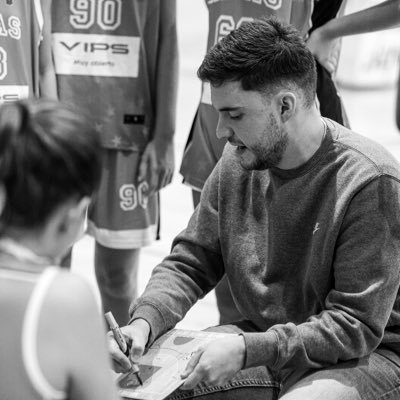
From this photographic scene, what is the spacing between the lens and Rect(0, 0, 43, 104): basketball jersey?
2.40 meters

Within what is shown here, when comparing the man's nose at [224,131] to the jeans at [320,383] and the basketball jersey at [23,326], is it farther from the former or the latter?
the basketball jersey at [23,326]

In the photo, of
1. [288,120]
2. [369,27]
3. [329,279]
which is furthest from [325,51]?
[329,279]

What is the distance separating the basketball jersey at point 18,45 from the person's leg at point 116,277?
626 millimetres

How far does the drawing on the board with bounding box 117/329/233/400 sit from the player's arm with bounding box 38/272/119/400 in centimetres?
55

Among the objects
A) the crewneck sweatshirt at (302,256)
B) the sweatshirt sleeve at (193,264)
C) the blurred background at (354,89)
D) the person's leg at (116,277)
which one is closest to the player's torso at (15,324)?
the crewneck sweatshirt at (302,256)

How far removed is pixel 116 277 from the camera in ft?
9.39

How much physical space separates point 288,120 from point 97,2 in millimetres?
921

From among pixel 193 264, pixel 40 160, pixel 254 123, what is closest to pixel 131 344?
pixel 193 264

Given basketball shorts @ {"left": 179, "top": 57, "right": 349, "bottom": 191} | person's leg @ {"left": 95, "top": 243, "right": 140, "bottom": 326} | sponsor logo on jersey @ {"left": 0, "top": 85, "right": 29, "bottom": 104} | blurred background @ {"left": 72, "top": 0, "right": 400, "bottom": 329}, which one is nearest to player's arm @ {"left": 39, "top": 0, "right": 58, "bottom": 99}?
sponsor logo on jersey @ {"left": 0, "top": 85, "right": 29, "bottom": 104}

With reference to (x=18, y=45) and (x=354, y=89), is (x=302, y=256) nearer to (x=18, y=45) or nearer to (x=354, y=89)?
(x=18, y=45)

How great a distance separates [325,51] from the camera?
8.23ft

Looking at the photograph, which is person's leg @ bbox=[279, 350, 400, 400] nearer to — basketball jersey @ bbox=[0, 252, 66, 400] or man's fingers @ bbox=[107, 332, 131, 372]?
man's fingers @ bbox=[107, 332, 131, 372]

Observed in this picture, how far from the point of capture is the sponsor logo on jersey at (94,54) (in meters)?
2.64

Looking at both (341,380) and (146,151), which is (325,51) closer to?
(146,151)
